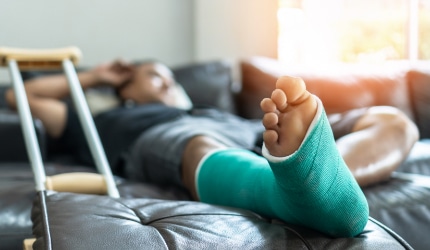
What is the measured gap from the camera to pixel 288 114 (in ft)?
3.40

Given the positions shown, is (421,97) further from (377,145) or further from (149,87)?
(377,145)

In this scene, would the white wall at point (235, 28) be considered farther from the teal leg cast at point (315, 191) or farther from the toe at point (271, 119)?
the toe at point (271, 119)

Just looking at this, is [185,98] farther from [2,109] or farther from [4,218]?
[4,218]

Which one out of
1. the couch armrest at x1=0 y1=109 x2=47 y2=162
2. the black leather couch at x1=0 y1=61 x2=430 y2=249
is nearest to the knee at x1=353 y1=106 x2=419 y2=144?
the black leather couch at x1=0 y1=61 x2=430 y2=249

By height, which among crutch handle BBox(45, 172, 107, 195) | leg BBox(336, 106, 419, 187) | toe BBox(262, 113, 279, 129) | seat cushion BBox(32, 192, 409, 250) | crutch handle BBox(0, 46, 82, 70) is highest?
toe BBox(262, 113, 279, 129)

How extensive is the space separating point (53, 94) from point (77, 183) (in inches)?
34.1

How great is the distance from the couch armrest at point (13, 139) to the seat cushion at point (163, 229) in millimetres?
984

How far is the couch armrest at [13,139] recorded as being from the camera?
2.13 metres

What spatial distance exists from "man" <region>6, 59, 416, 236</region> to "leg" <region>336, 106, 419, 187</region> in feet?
0.76

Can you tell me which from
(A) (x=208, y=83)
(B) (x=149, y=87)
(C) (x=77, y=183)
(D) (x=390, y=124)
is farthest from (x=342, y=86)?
(C) (x=77, y=183)

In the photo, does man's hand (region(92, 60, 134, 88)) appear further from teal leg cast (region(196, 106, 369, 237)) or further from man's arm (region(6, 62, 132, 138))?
teal leg cast (region(196, 106, 369, 237))

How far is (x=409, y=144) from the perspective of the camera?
1642 millimetres

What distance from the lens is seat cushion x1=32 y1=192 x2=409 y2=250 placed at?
100 cm

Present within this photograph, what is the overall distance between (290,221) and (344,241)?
0.41 feet
